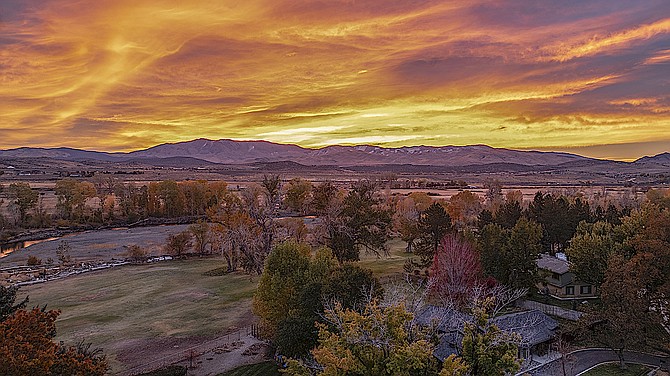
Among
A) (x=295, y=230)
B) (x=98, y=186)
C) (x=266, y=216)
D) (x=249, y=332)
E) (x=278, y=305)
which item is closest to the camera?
(x=278, y=305)

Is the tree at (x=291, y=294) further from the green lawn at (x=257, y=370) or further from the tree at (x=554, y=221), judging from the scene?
the tree at (x=554, y=221)

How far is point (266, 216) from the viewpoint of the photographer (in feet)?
145

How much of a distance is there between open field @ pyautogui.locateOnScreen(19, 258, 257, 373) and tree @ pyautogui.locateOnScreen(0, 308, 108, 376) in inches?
430

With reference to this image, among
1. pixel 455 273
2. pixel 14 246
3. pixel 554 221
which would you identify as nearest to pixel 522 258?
pixel 455 273

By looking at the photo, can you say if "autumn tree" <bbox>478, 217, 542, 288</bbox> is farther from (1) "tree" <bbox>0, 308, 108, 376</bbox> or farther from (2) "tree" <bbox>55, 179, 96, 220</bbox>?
(2) "tree" <bbox>55, 179, 96, 220</bbox>

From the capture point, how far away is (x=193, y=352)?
27156 mm

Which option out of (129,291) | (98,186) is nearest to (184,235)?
(129,291)

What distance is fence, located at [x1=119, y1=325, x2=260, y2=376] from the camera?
2509cm

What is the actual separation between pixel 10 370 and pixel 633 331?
27971 millimetres

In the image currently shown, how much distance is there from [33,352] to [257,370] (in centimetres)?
1252

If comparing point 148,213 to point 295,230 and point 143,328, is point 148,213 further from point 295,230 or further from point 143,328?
point 143,328

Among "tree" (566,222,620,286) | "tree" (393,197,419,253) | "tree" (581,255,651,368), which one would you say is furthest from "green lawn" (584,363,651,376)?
"tree" (393,197,419,253)

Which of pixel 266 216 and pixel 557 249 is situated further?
pixel 557 249

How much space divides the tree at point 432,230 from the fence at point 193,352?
19.2 m
